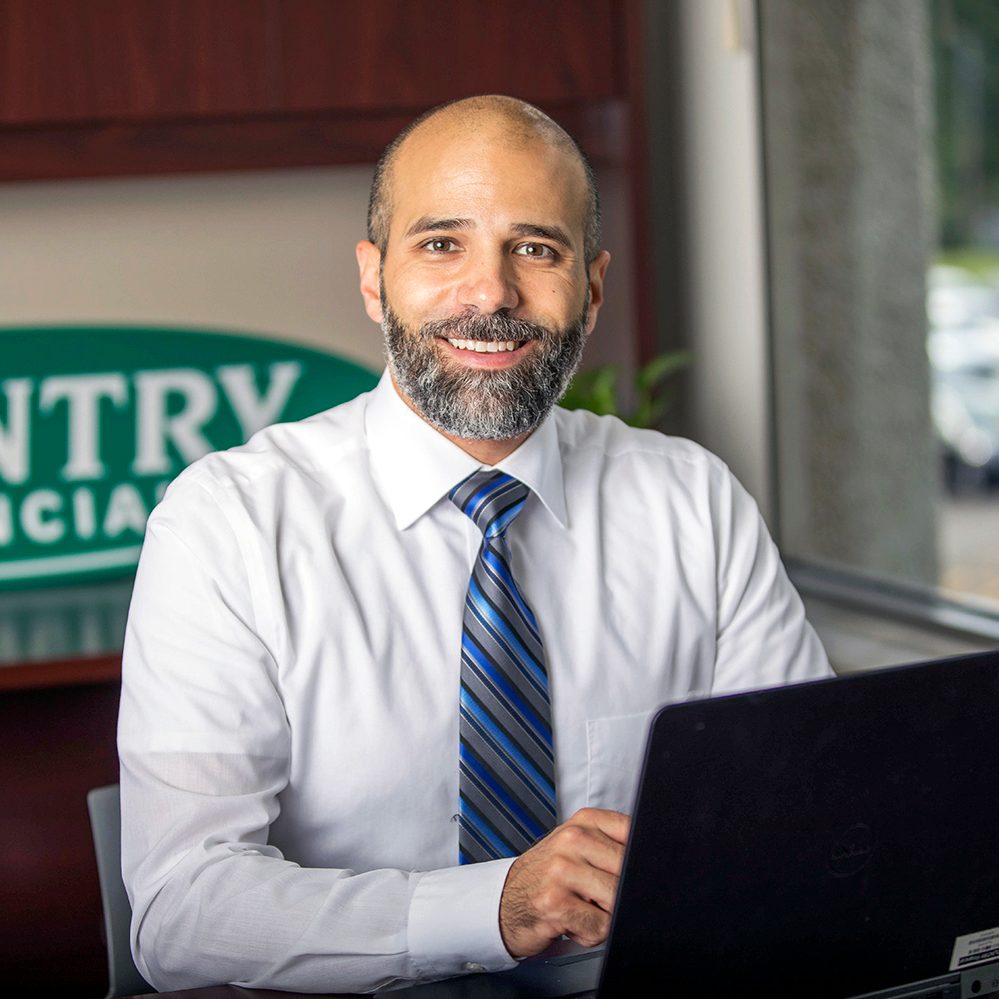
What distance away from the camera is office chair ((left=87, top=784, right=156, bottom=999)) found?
157 cm

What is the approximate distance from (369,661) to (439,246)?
1.62ft

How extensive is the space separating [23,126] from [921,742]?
2318 mm

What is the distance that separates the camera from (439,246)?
1628 mm

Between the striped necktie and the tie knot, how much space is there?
1cm

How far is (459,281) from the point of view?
1610 mm

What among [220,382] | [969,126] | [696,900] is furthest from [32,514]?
[969,126]

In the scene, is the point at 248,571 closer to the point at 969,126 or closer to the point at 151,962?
the point at 151,962

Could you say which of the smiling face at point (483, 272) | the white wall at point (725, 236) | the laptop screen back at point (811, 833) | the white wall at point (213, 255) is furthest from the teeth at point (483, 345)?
the white wall at point (725, 236)

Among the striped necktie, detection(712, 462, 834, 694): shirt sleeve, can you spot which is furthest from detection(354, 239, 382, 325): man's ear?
detection(712, 462, 834, 694): shirt sleeve

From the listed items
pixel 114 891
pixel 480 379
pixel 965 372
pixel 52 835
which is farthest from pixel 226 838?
pixel 965 372

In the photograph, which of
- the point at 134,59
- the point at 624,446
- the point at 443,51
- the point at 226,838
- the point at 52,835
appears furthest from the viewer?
the point at 443,51

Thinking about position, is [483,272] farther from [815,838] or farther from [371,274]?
[815,838]

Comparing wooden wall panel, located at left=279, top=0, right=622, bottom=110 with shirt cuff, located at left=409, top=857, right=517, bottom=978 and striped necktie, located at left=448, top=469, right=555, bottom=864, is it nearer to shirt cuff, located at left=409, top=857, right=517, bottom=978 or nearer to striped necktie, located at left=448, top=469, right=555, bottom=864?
striped necktie, located at left=448, top=469, right=555, bottom=864

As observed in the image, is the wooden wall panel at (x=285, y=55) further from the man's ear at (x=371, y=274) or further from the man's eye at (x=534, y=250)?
the man's eye at (x=534, y=250)
